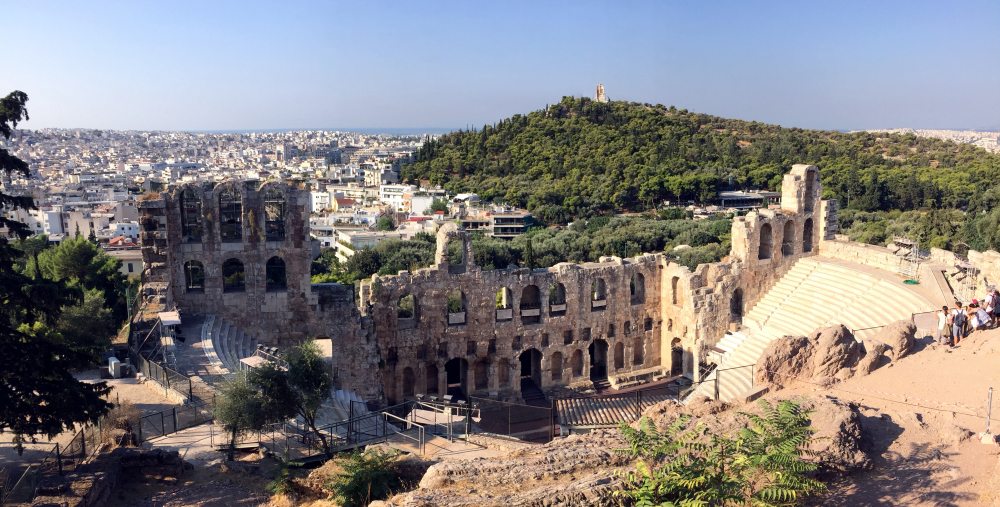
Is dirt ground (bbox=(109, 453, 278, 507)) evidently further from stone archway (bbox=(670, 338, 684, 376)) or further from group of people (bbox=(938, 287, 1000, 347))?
stone archway (bbox=(670, 338, 684, 376))

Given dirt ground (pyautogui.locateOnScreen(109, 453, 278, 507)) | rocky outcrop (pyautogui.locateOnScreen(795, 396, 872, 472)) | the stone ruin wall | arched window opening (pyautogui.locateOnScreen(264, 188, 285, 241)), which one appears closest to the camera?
rocky outcrop (pyautogui.locateOnScreen(795, 396, 872, 472))

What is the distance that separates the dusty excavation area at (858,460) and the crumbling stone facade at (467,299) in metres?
14.3

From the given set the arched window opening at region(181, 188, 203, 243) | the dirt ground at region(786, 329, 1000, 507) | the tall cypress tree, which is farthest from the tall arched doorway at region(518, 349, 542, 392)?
the tall cypress tree

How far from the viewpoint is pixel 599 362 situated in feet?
110

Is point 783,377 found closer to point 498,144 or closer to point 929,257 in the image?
point 929,257

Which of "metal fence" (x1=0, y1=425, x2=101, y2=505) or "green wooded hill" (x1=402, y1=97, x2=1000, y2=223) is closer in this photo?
"metal fence" (x1=0, y1=425, x2=101, y2=505)

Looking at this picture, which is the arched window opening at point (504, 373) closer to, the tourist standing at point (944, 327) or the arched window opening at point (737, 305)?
the arched window opening at point (737, 305)

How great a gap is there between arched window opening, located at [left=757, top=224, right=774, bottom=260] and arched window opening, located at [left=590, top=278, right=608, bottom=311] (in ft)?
22.4

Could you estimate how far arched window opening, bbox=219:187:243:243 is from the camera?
25.3 metres

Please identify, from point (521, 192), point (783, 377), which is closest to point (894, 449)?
point (783, 377)

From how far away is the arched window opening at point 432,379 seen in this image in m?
29.9

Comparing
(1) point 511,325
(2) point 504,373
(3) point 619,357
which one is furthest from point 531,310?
(3) point 619,357

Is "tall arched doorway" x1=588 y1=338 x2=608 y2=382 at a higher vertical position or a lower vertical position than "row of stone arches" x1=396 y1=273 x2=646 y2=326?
lower

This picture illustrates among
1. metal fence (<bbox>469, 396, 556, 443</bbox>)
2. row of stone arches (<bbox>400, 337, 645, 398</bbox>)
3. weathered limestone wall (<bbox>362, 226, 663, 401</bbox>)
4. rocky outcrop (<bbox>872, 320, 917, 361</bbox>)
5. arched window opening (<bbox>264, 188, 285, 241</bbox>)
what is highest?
arched window opening (<bbox>264, 188, 285, 241</bbox>)
